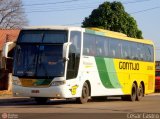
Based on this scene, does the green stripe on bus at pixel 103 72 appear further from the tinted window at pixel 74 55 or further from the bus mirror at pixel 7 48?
the bus mirror at pixel 7 48

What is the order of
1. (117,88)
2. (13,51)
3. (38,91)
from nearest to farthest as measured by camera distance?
(38,91) < (13,51) < (117,88)

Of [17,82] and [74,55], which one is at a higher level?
[74,55]

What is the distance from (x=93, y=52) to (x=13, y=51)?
3.79 metres

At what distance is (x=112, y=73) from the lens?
27.2 meters

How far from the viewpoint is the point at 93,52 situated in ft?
82.6

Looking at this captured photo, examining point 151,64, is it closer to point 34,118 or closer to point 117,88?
point 117,88

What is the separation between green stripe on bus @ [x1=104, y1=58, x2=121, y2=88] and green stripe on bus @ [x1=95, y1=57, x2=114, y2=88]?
225 mm

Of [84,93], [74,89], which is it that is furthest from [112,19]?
[74,89]

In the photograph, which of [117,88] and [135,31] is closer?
[117,88]

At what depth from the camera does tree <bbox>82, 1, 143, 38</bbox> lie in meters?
52.2

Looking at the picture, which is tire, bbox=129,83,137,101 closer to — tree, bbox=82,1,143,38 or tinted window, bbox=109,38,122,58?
tinted window, bbox=109,38,122,58

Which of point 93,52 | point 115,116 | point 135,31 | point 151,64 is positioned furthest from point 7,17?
point 115,116

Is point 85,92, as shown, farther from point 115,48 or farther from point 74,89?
point 115,48

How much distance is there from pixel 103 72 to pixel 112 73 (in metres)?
1.01
